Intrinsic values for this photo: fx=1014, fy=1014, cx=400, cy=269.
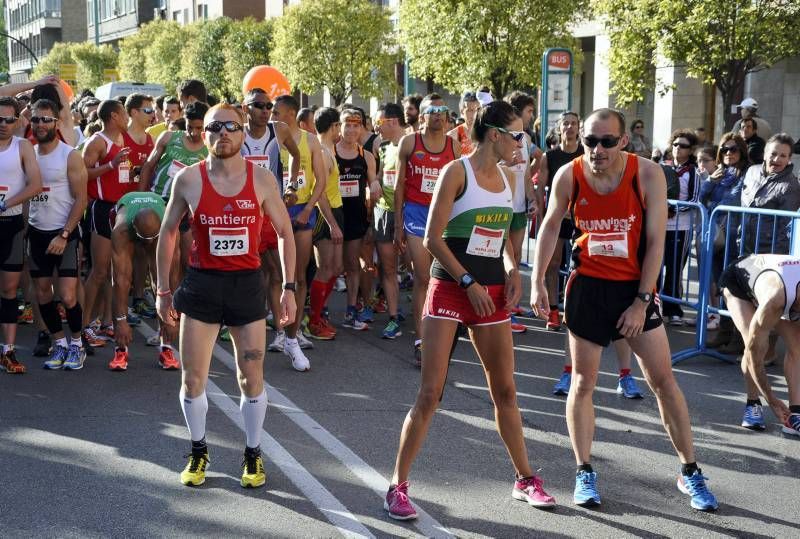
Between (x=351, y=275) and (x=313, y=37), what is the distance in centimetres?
3019

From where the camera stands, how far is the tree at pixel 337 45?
38125mm

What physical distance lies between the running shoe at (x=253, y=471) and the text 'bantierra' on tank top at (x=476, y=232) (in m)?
1.35

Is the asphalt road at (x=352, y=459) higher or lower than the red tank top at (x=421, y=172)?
lower

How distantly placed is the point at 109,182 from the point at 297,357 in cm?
221

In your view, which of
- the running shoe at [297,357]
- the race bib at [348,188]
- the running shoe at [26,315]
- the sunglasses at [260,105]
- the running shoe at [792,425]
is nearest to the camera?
the running shoe at [792,425]

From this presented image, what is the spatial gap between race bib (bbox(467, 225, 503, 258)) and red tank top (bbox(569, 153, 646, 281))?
0.46m

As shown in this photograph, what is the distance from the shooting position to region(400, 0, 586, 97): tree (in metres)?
24.3

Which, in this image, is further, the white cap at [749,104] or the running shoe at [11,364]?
the white cap at [749,104]

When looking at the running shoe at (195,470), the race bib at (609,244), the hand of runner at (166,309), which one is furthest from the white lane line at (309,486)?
the race bib at (609,244)

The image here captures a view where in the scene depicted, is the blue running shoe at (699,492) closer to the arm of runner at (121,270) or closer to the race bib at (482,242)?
the race bib at (482,242)

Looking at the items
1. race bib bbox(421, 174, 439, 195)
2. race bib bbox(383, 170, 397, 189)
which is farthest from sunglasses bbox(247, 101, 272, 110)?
race bib bbox(383, 170, 397, 189)

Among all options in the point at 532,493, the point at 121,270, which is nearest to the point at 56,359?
the point at 121,270

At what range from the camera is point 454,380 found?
7570 millimetres

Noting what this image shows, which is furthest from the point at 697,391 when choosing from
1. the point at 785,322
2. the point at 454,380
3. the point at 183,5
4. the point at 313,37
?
the point at 183,5
